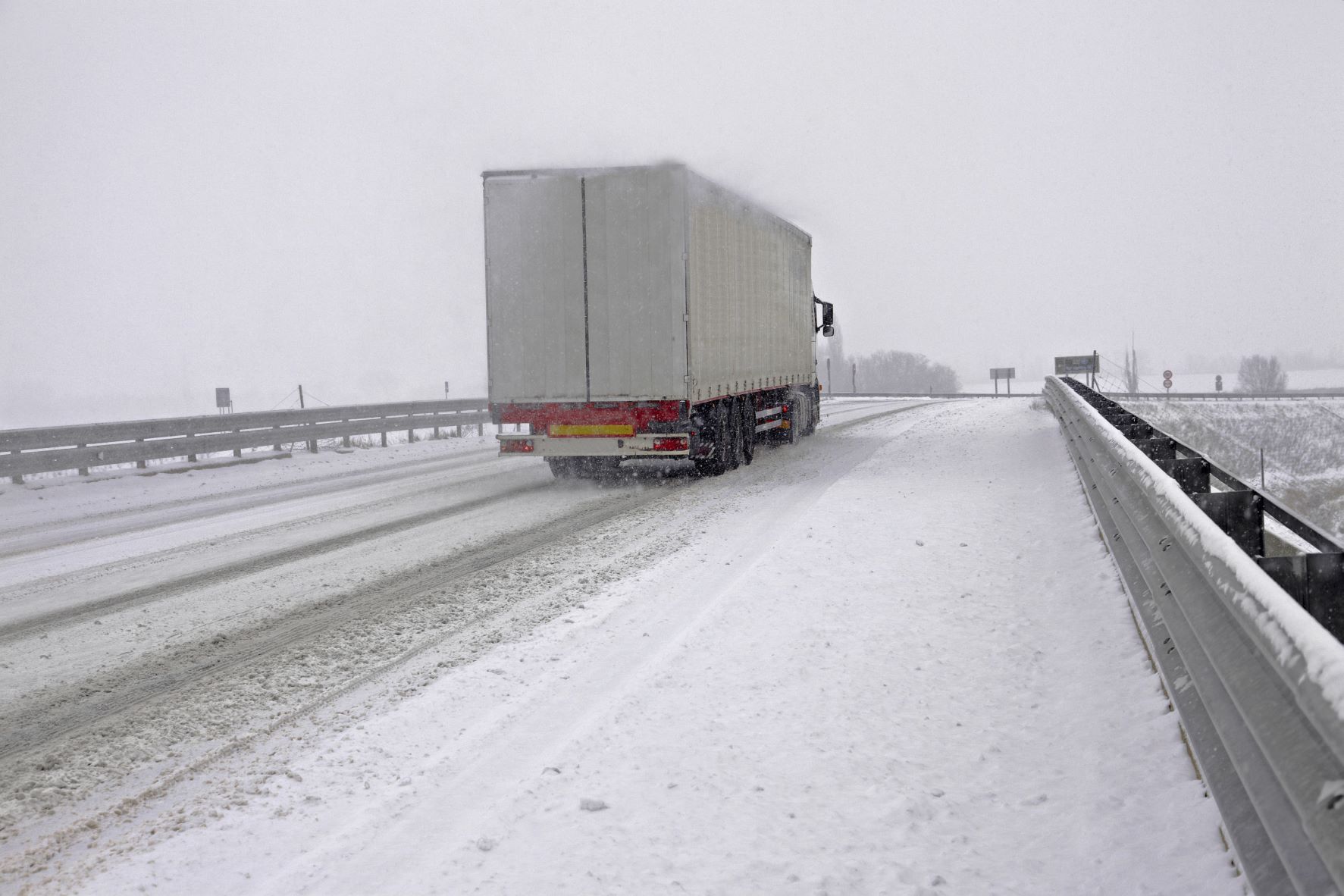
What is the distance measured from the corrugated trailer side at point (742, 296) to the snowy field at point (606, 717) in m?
4.76

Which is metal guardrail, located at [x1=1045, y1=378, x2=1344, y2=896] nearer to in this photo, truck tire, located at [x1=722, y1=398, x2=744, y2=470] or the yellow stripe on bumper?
the yellow stripe on bumper

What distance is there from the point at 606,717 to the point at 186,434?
51.8 feet

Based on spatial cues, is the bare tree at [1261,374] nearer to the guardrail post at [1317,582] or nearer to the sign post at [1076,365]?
the sign post at [1076,365]

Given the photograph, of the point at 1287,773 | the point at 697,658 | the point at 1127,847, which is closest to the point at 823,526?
the point at 697,658

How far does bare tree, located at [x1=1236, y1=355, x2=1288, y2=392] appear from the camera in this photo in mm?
109562

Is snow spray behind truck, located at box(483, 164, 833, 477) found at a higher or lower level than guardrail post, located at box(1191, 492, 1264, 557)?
higher

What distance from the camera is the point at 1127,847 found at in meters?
2.92

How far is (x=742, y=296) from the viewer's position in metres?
15.4

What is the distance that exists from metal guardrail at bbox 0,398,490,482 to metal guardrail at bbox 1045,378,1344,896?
640 inches

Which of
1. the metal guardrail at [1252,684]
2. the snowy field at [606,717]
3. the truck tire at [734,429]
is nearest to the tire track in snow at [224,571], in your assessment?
the snowy field at [606,717]

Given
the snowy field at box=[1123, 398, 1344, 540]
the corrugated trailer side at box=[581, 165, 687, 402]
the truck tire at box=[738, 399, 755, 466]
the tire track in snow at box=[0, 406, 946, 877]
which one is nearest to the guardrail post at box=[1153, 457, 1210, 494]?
the tire track in snow at box=[0, 406, 946, 877]

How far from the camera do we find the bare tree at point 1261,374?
109562 millimetres

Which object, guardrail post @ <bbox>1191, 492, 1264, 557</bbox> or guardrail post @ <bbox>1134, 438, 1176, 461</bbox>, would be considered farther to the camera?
guardrail post @ <bbox>1134, 438, 1176, 461</bbox>

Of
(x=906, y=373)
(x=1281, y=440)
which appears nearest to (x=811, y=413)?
(x=1281, y=440)
